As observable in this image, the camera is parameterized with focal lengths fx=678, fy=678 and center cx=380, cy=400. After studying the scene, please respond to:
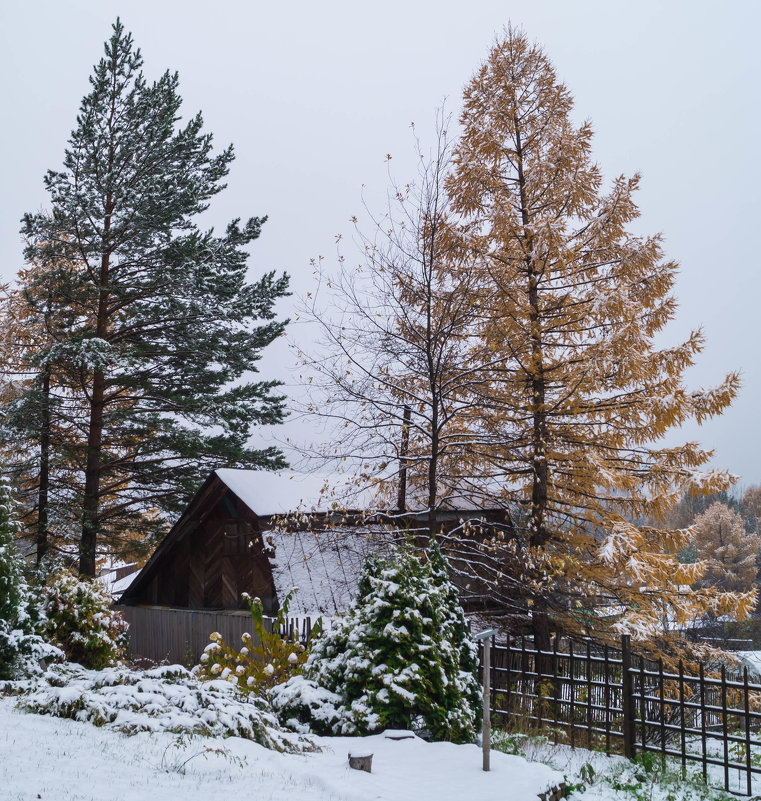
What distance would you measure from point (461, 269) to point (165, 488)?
37.1ft

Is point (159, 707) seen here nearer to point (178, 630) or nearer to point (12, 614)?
point (12, 614)

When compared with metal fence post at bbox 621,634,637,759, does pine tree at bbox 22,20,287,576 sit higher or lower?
higher

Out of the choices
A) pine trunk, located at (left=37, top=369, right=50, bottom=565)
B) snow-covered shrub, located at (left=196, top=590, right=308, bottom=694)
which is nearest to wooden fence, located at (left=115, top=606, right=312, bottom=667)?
snow-covered shrub, located at (left=196, top=590, right=308, bottom=694)

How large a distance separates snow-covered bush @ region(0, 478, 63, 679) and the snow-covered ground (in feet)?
5.31

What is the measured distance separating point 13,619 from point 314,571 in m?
5.46

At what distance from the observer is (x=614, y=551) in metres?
9.45

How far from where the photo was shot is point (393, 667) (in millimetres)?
6527

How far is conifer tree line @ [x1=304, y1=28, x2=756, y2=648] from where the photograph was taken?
10.3 m

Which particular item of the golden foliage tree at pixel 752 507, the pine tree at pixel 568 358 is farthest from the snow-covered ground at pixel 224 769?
the golden foliage tree at pixel 752 507

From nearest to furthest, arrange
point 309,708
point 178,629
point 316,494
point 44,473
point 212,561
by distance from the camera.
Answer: point 309,708 < point 316,494 < point 178,629 < point 212,561 < point 44,473

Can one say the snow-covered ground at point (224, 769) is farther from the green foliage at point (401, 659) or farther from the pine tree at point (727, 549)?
the pine tree at point (727, 549)

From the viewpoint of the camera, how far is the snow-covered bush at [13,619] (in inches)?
303

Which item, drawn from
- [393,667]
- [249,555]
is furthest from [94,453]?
[393,667]

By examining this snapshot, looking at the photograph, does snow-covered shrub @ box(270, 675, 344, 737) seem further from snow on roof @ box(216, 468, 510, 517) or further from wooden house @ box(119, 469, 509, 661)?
snow on roof @ box(216, 468, 510, 517)
